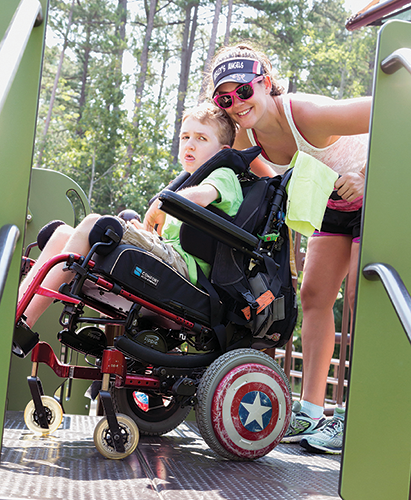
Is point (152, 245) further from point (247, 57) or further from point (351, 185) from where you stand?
point (247, 57)

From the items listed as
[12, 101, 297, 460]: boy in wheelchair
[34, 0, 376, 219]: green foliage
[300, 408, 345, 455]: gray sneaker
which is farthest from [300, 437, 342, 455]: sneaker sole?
[34, 0, 376, 219]: green foliage

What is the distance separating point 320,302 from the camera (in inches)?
95.8

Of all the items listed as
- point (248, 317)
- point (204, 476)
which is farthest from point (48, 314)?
point (204, 476)

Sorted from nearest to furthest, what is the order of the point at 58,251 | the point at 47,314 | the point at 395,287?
the point at 395,287 → the point at 58,251 → the point at 47,314

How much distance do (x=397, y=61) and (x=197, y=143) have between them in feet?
4.25

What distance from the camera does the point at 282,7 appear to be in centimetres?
1952

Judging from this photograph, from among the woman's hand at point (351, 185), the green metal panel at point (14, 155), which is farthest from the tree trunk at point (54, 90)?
the green metal panel at point (14, 155)

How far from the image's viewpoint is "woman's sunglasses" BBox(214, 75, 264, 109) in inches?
87.4

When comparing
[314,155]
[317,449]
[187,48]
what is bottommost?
[317,449]

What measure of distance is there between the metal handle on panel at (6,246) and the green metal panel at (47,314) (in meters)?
1.76

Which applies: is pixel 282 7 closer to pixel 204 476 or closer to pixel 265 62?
pixel 265 62

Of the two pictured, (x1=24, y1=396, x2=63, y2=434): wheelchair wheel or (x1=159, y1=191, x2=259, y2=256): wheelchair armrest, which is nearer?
(x1=159, y1=191, x2=259, y2=256): wheelchair armrest

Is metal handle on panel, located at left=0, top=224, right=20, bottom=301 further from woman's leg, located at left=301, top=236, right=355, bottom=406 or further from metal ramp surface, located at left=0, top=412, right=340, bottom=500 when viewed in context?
woman's leg, located at left=301, top=236, right=355, bottom=406

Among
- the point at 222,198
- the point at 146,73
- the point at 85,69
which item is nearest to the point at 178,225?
the point at 222,198
